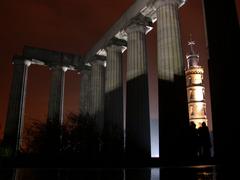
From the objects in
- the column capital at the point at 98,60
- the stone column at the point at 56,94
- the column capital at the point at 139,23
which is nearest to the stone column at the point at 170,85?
the column capital at the point at 139,23

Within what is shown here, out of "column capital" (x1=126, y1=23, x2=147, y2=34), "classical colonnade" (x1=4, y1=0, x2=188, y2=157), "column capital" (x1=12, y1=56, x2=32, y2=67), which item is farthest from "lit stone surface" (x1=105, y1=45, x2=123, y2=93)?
"column capital" (x1=12, y1=56, x2=32, y2=67)

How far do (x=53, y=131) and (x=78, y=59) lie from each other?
27802 millimetres

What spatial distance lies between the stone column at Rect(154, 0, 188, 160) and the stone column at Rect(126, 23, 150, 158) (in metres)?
5.00

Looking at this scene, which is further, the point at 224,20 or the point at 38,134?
the point at 38,134

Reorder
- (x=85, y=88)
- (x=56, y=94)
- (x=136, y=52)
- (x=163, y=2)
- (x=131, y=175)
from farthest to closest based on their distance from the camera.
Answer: (x=85, y=88), (x=56, y=94), (x=136, y=52), (x=163, y=2), (x=131, y=175)

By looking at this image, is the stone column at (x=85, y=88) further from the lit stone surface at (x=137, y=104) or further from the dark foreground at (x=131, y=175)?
the dark foreground at (x=131, y=175)

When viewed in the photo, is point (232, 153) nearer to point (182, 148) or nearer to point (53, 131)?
point (182, 148)

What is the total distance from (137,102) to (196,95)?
6243cm

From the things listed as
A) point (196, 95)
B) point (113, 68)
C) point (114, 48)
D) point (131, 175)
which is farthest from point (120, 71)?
point (196, 95)

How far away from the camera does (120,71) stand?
41469 mm

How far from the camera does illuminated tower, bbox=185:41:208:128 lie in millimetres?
87812

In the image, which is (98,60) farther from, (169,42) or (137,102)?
(169,42)

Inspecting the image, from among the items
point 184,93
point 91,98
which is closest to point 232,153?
point 184,93

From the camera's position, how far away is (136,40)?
35.0 m
